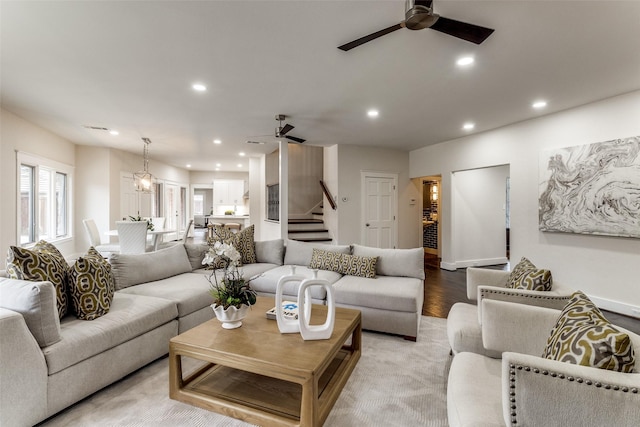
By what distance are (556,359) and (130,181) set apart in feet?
29.0

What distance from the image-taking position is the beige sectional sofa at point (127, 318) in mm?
1612

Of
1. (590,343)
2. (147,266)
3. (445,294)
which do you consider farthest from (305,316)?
(445,294)

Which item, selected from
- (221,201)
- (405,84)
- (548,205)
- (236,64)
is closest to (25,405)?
(236,64)

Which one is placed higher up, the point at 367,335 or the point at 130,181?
the point at 130,181

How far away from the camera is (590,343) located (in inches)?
45.4

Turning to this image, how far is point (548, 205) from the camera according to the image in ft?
14.1

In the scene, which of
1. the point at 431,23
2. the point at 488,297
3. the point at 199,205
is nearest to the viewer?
the point at 431,23

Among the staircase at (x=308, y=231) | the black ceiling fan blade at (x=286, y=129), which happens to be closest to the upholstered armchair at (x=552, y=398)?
the black ceiling fan blade at (x=286, y=129)

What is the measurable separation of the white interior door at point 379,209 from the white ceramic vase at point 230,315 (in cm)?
478

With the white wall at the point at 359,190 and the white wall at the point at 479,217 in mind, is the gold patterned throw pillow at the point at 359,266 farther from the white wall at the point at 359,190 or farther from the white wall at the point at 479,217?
the white wall at the point at 479,217

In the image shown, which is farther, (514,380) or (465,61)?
(465,61)

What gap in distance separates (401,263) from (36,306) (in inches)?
124

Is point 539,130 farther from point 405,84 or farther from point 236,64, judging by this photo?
point 236,64

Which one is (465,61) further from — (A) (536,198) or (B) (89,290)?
(B) (89,290)
